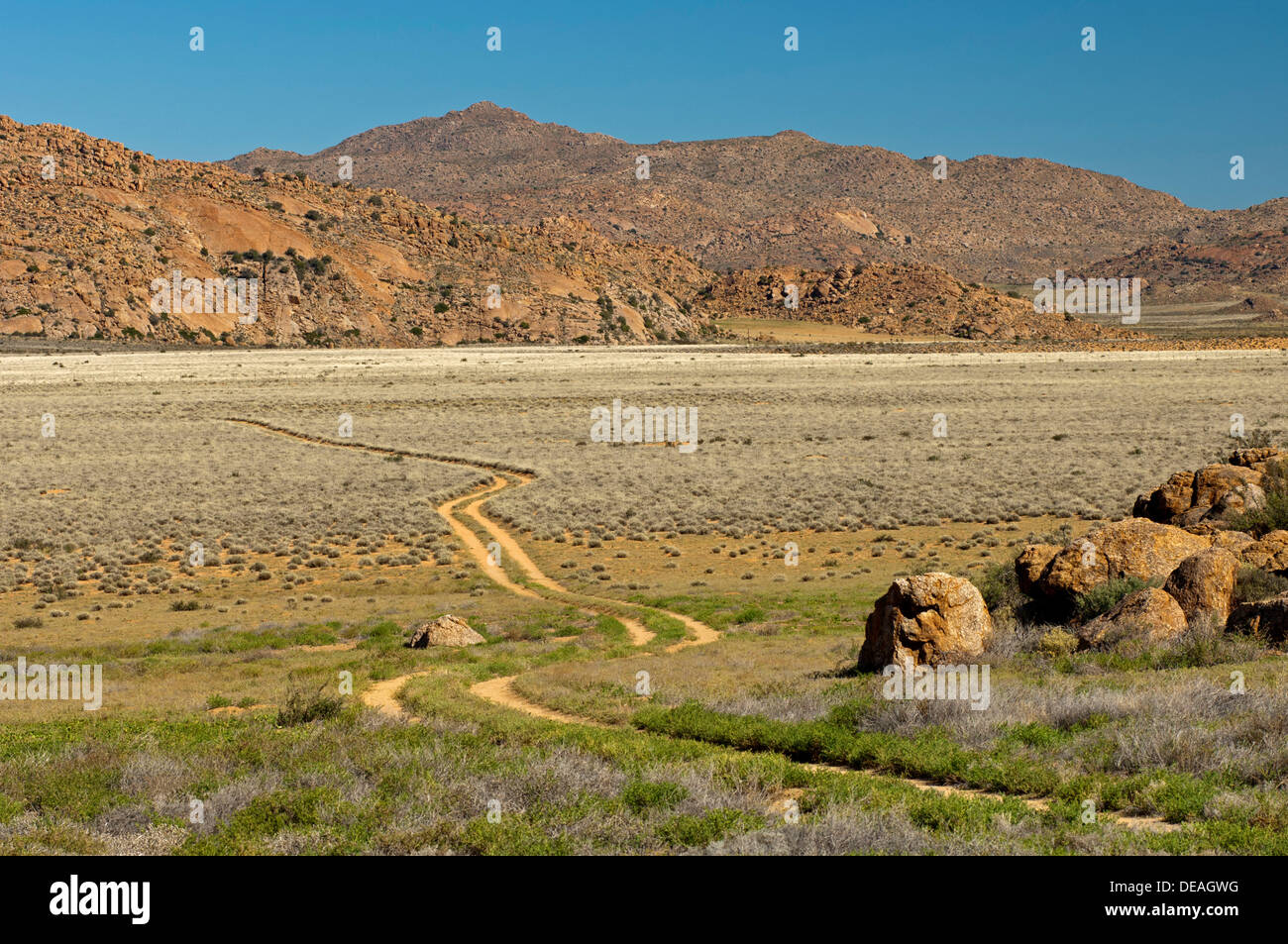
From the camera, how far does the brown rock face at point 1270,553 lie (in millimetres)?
12641

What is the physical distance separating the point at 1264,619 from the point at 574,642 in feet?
33.8

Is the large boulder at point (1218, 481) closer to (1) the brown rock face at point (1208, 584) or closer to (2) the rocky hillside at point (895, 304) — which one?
(1) the brown rock face at point (1208, 584)

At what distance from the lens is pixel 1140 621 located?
38.7 ft

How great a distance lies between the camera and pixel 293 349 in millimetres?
111188

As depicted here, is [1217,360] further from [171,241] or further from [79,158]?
[79,158]

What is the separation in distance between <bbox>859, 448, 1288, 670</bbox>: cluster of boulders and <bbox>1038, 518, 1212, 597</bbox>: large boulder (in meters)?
0.01

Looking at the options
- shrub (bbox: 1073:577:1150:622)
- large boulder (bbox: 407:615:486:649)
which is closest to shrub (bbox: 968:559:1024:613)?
shrub (bbox: 1073:577:1150:622)

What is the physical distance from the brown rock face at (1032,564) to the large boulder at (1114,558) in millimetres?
251

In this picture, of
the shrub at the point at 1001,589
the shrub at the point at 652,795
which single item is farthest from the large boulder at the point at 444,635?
the shrub at the point at 652,795

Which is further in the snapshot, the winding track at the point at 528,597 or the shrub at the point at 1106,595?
the shrub at the point at 1106,595

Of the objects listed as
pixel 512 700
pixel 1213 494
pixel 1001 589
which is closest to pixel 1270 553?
pixel 1001 589
